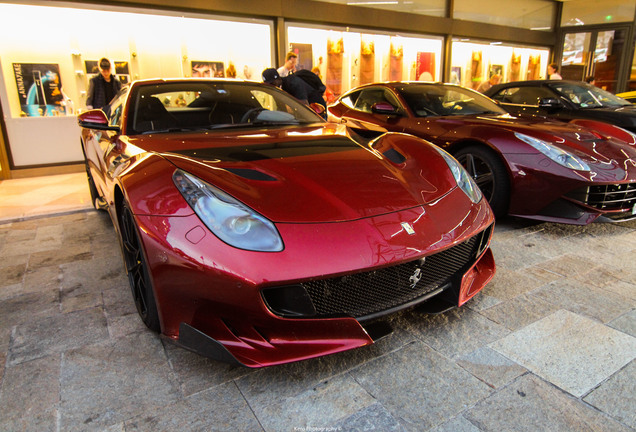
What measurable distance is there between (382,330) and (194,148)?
1224mm

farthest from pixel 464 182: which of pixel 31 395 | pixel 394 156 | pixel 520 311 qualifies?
pixel 31 395

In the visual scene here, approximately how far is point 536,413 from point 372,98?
380 centimetres

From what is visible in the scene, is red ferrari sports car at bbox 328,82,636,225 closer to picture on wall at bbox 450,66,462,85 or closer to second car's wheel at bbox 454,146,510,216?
second car's wheel at bbox 454,146,510,216

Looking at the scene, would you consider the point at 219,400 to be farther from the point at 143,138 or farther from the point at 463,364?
the point at 143,138

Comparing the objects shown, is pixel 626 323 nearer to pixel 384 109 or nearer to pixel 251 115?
pixel 251 115

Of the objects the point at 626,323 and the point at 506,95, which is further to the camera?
the point at 506,95

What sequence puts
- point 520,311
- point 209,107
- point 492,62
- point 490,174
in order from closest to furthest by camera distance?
point 520,311 < point 209,107 < point 490,174 < point 492,62

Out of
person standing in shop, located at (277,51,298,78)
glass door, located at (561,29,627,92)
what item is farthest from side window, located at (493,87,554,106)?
glass door, located at (561,29,627,92)

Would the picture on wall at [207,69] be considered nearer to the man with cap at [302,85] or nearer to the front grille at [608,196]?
the man with cap at [302,85]

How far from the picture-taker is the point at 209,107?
8.94ft

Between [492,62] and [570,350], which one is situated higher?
[492,62]

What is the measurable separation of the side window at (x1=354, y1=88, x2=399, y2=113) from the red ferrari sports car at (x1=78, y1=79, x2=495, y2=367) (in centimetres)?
234

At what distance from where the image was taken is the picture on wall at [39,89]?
243 inches

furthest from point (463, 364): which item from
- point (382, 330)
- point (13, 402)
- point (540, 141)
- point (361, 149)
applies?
point (540, 141)
